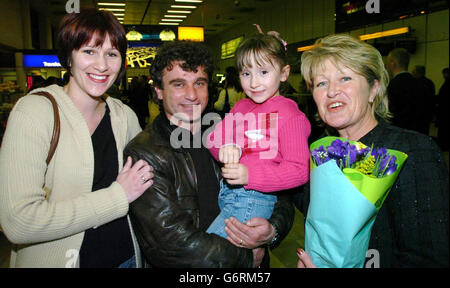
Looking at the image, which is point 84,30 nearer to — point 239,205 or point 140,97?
point 239,205

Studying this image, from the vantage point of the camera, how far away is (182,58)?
176cm

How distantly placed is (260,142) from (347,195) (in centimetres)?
Result: 62

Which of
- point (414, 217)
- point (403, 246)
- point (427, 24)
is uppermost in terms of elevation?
point (427, 24)

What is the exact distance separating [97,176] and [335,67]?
1.25 meters

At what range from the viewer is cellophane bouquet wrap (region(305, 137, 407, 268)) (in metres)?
1.18

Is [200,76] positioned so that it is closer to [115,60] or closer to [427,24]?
[115,60]

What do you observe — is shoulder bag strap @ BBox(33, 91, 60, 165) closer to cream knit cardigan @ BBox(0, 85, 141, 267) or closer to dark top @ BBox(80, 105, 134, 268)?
cream knit cardigan @ BBox(0, 85, 141, 267)

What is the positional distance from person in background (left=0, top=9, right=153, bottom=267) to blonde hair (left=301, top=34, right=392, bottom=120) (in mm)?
965

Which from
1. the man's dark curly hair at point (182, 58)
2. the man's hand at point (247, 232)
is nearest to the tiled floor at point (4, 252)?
the man's dark curly hair at point (182, 58)

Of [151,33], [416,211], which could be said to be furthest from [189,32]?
[416,211]

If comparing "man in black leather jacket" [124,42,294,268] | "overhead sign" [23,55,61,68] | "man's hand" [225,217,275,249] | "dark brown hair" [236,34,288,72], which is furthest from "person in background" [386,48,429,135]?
"overhead sign" [23,55,61,68]

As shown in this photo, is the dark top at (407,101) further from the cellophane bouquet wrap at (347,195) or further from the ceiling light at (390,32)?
the cellophane bouquet wrap at (347,195)

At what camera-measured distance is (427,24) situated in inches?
302

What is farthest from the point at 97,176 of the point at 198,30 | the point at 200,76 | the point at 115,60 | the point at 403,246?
the point at 198,30
